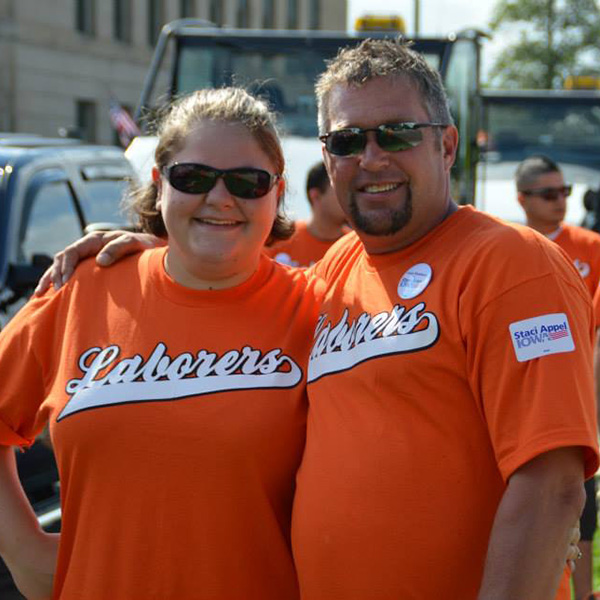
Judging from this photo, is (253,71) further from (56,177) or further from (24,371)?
(24,371)

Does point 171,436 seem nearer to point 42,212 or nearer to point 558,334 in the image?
point 558,334

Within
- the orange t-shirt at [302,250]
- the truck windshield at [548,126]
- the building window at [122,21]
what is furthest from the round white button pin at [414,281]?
the building window at [122,21]

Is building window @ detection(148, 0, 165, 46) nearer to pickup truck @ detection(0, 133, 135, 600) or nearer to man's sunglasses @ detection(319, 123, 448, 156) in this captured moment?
pickup truck @ detection(0, 133, 135, 600)

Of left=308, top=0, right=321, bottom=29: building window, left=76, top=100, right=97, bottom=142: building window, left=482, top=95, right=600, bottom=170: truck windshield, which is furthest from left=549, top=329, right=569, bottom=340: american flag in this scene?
left=308, top=0, right=321, bottom=29: building window

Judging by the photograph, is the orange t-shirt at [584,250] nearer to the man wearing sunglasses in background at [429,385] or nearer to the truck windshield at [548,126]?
the man wearing sunglasses in background at [429,385]

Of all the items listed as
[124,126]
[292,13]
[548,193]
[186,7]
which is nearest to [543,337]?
[548,193]

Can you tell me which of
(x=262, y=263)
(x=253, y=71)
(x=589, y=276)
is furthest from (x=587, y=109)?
(x=262, y=263)

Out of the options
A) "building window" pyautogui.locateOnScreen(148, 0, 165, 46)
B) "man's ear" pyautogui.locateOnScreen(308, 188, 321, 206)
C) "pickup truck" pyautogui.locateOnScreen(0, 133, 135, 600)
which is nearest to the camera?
"pickup truck" pyautogui.locateOnScreen(0, 133, 135, 600)

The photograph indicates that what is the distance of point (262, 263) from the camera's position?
2.83 m

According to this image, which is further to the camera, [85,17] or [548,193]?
[85,17]

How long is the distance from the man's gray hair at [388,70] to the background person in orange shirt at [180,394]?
0.26m

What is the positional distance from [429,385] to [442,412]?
0.21 ft

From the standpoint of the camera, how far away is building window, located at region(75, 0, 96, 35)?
30500 mm

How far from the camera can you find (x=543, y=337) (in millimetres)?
2100
